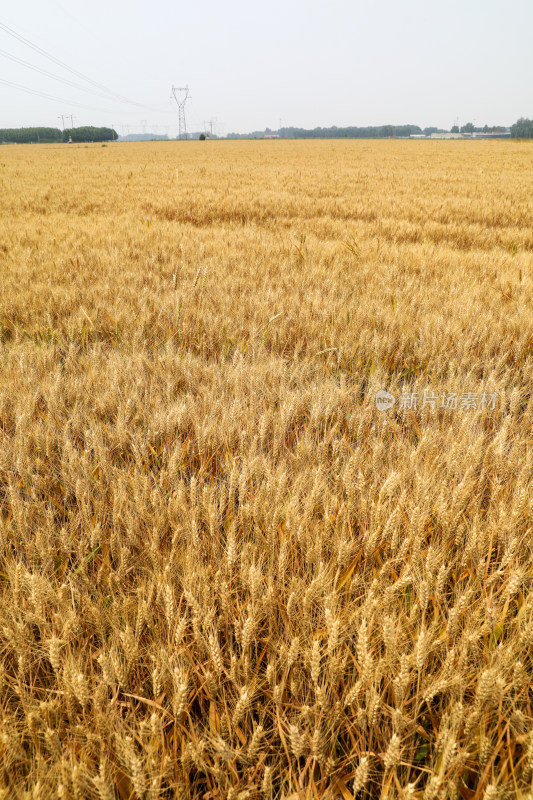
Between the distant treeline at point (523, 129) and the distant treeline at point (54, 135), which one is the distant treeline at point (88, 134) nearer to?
the distant treeline at point (54, 135)

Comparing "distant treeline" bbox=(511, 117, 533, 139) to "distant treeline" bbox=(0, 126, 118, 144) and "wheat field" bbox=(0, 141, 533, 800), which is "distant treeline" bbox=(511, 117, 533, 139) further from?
"wheat field" bbox=(0, 141, 533, 800)

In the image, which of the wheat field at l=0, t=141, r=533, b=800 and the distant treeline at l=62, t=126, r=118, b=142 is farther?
the distant treeline at l=62, t=126, r=118, b=142

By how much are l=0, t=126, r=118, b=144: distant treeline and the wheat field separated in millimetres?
128428

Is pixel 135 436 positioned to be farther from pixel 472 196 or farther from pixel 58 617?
pixel 472 196

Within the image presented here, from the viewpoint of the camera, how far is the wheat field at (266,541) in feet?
2.40

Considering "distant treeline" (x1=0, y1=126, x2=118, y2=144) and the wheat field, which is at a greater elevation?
"distant treeline" (x1=0, y1=126, x2=118, y2=144)

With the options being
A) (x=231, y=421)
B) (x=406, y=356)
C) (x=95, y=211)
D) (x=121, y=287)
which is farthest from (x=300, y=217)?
(x=231, y=421)

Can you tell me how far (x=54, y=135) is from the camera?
117 m

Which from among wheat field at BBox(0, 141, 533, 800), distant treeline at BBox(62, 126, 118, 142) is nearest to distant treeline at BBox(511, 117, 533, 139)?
distant treeline at BBox(62, 126, 118, 142)

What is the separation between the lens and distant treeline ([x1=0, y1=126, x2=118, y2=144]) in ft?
347

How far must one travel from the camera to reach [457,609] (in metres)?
0.83

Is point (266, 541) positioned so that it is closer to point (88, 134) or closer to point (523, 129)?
point (88, 134)

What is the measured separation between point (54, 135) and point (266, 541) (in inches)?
5923

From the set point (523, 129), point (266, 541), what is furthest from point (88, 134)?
point (266, 541)
